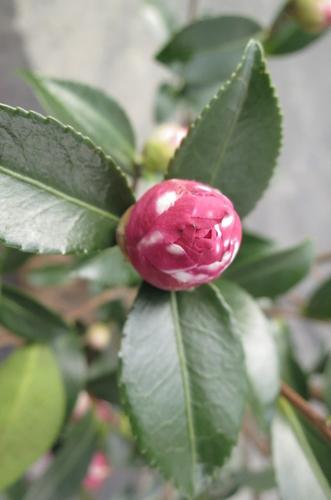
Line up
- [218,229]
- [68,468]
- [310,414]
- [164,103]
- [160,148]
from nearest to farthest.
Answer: [218,229], [310,414], [160,148], [68,468], [164,103]

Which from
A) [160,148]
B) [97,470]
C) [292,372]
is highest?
[160,148]

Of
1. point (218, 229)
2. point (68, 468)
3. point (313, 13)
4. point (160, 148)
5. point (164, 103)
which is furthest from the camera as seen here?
Result: point (164, 103)

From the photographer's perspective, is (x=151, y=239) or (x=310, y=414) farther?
(x=310, y=414)

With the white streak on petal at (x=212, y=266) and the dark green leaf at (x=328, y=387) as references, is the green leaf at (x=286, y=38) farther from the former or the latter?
the white streak on petal at (x=212, y=266)

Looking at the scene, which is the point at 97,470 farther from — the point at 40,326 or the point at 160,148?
the point at 160,148

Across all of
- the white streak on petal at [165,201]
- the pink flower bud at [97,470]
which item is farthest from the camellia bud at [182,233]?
the pink flower bud at [97,470]

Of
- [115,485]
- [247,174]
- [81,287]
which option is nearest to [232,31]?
[247,174]

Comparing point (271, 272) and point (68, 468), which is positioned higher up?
point (271, 272)

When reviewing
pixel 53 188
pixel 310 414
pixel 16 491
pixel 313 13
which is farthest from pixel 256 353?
pixel 16 491
